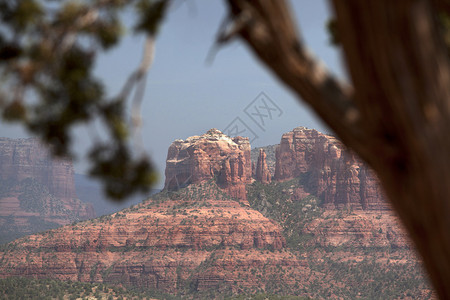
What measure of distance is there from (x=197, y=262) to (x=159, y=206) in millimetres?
14875

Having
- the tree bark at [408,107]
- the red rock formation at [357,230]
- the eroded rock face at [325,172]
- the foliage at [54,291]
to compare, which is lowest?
the foliage at [54,291]

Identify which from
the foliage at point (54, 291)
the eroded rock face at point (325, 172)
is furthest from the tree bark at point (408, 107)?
the eroded rock face at point (325, 172)

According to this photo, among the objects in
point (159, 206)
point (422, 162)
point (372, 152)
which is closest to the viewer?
point (422, 162)

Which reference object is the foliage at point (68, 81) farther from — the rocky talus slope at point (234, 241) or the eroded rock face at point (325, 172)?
the eroded rock face at point (325, 172)

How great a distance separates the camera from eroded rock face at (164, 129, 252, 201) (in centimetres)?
10981

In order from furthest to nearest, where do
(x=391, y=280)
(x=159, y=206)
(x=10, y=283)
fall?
1. (x=159, y=206)
2. (x=391, y=280)
3. (x=10, y=283)

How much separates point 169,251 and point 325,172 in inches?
1350

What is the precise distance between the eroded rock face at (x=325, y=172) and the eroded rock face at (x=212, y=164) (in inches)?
421

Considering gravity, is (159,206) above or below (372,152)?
above

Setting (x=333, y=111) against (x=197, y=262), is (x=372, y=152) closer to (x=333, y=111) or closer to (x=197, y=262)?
(x=333, y=111)

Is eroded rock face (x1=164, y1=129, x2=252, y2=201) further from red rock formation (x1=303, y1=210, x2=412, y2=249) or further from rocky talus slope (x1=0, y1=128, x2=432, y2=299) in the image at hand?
red rock formation (x1=303, y1=210, x2=412, y2=249)

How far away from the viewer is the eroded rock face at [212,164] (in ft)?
360

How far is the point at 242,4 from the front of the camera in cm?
540

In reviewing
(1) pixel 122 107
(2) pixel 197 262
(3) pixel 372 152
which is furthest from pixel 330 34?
(2) pixel 197 262
